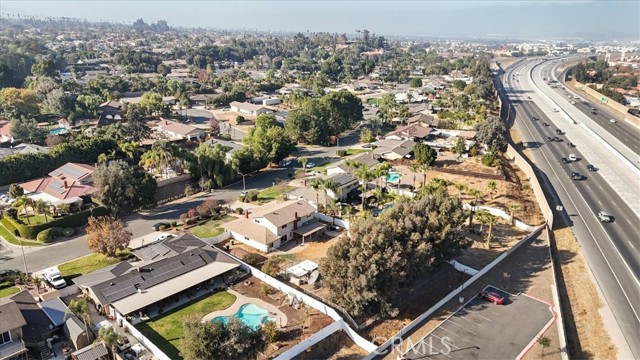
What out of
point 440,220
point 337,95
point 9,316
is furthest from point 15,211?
point 337,95

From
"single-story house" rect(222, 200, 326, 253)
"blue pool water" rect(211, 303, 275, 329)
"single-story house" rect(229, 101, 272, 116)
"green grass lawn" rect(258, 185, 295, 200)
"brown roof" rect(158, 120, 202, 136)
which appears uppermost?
"single-story house" rect(229, 101, 272, 116)

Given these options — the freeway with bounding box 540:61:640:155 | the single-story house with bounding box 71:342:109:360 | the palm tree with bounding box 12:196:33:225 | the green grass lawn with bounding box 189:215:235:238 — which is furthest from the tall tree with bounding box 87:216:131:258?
the freeway with bounding box 540:61:640:155

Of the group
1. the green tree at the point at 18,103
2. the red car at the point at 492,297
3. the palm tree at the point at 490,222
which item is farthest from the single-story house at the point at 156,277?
the green tree at the point at 18,103

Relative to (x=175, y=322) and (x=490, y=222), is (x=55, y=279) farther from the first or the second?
(x=490, y=222)

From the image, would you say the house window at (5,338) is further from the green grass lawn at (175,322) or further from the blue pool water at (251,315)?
the blue pool water at (251,315)

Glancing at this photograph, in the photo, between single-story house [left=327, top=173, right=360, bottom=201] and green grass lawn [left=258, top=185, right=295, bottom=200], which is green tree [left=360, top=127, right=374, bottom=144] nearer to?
single-story house [left=327, top=173, right=360, bottom=201]
